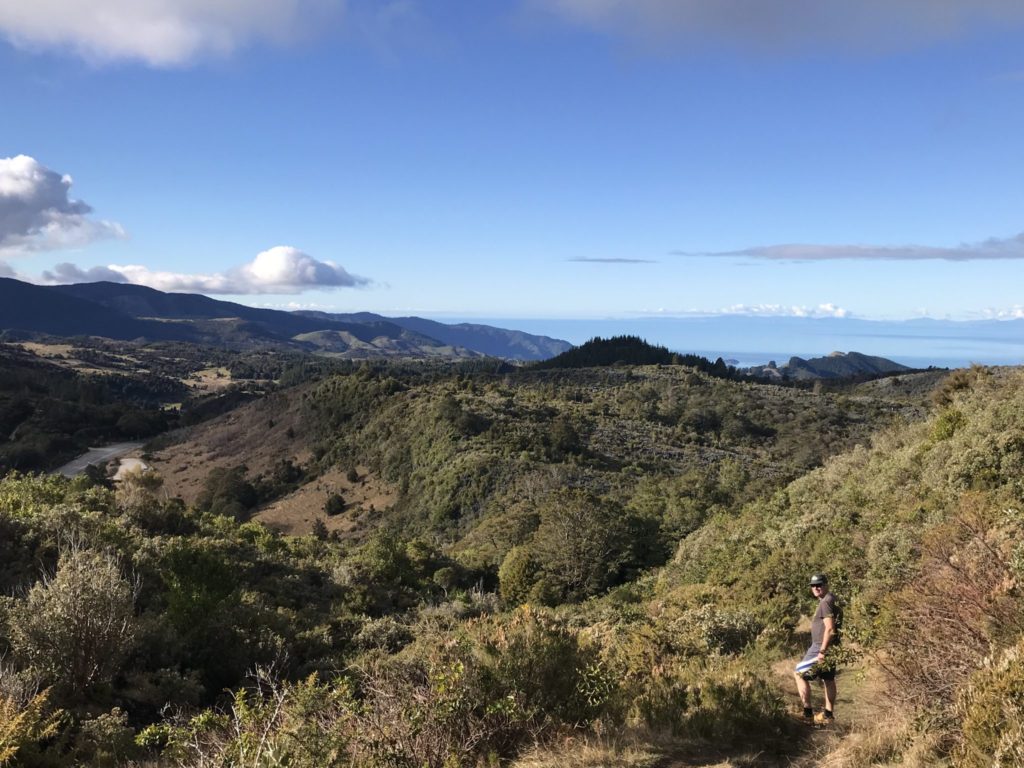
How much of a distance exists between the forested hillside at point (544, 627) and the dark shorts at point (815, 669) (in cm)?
45

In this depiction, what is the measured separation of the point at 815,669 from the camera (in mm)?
6570

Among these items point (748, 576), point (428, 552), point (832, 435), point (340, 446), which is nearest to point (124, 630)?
point (748, 576)

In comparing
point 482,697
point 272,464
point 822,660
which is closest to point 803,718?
point 822,660

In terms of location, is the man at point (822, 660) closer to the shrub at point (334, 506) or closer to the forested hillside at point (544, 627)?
the forested hillside at point (544, 627)

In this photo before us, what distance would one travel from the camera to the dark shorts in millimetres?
6488

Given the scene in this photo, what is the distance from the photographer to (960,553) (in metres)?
6.39

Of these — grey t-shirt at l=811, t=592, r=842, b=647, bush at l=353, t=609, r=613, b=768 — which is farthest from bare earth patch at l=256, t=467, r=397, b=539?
grey t-shirt at l=811, t=592, r=842, b=647

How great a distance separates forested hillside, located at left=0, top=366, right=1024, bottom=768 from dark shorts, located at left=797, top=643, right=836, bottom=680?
1.47ft

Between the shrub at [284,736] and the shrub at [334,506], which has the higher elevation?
the shrub at [284,736]

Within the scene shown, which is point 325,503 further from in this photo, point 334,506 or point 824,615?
point 824,615

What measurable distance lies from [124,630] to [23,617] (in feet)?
4.33

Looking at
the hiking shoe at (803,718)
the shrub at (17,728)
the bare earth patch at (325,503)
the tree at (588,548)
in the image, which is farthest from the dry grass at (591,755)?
the bare earth patch at (325,503)

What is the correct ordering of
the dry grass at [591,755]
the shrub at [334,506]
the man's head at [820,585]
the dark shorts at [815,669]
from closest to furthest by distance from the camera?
the dry grass at [591,755] → the dark shorts at [815,669] → the man's head at [820,585] → the shrub at [334,506]

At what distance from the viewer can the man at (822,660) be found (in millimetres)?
6492
